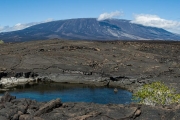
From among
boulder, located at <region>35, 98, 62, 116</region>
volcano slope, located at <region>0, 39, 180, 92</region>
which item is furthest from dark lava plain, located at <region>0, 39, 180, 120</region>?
boulder, located at <region>35, 98, 62, 116</region>

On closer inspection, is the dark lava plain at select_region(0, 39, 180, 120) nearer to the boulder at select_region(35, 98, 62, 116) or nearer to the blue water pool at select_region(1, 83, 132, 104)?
the blue water pool at select_region(1, 83, 132, 104)

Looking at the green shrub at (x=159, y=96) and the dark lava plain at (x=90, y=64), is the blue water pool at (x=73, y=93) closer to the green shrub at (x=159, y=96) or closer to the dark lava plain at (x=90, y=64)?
the dark lava plain at (x=90, y=64)

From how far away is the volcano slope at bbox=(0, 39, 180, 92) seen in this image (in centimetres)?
8356

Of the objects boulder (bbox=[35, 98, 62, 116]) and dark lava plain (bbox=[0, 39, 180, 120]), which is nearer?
boulder (bbox=[35, 98, 62, 116])

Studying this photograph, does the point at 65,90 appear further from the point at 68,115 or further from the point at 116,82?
the point at 68,115

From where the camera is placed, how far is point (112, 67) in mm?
91375

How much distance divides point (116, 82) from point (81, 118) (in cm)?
5172

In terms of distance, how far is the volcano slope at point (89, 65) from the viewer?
8356cm

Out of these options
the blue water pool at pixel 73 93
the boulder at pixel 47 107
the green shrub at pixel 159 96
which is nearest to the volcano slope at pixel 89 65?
the blue water pool at pixel 73 93

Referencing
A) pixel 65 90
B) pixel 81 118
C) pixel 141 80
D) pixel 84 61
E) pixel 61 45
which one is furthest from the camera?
pixel 61 45

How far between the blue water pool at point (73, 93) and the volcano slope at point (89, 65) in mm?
6084

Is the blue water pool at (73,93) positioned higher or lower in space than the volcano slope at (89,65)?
lower

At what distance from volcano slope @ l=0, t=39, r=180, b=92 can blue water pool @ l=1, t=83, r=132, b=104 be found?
20.0ft

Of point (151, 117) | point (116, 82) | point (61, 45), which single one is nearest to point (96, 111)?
point (151, 117)
